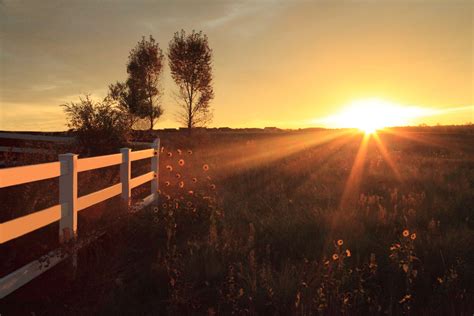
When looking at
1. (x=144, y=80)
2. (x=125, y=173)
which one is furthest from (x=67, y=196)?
(x=144, y=80)

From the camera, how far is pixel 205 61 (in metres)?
35.3

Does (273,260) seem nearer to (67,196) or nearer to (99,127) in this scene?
(67,196)

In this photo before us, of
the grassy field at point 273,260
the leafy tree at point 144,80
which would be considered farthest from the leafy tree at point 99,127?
the leafy tree at point 144,80

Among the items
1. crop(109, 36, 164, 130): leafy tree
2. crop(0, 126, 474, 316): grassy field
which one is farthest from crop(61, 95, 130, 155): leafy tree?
crop(109, 36, 164, 130): leafy tree

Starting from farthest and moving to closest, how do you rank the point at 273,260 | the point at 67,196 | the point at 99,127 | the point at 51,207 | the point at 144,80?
the point at 144,80 → the point at 99,127 → the point at 273,260 → the point at 67,196 → the point at 51,207

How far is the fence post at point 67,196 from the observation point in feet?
16.6

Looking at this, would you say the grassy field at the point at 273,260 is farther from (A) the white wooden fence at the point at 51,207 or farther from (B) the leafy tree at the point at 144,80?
(B) the leafy tree at the point at 144,80

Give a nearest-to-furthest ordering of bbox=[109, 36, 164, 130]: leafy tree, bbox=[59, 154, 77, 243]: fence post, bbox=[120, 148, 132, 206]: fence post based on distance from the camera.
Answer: bbox=[59, 154, 77, 243]: fence post
bbox=[120, 148, 132, 206]: fence post
bbox=[109, 36, 164, 130]: leafy tree

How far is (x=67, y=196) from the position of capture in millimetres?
5152

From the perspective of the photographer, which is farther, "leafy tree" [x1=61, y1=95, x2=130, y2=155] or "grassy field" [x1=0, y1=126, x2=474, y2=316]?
"leafy tree" [x1=61, y1=95, x2=130, y2=155]

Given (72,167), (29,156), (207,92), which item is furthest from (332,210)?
(207,92)

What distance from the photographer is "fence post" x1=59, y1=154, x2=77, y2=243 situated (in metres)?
5.07

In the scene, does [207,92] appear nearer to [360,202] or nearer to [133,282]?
[360,202]

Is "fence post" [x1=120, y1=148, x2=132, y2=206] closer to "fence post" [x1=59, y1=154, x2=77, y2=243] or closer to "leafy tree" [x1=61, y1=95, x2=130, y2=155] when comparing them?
"fence post" [x1=59, y1=154, x2=77, y2=243]
